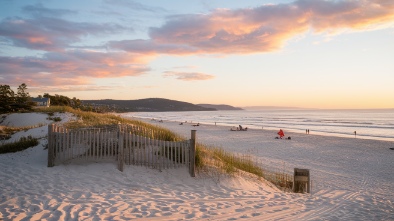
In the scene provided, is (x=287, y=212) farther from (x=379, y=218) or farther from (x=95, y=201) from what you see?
(x=95, y=201)

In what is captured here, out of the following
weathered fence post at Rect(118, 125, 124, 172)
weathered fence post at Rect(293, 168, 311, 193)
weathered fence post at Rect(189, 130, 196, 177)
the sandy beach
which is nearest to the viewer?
the sandy beach

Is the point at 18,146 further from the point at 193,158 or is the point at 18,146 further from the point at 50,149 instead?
the point at 193,158

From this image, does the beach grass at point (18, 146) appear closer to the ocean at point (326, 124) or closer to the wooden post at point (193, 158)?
the wooden post at point (193, 158)

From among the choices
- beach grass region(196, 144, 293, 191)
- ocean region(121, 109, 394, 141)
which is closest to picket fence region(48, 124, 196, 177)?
beach grass region(196, 144, 293, 191)

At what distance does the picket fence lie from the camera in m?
11.1

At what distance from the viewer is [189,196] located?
9141mm

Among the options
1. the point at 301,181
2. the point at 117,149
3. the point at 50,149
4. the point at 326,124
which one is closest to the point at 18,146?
→ the point at 50,149

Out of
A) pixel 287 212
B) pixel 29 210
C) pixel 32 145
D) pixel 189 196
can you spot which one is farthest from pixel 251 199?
pixel 32 145

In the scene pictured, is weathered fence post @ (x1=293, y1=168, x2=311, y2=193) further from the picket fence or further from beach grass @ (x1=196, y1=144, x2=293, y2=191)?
the picket fence

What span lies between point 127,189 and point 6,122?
23.9 m

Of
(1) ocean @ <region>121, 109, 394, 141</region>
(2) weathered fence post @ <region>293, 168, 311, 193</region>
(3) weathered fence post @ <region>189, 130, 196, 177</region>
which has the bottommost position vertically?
(1) ocean @ <region>121, 109, 394, 141</region>

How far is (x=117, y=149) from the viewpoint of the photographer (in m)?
11.4

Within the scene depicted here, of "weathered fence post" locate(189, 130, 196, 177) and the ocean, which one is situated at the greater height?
"weathered fence post" locate(189, 130, 196, 177)

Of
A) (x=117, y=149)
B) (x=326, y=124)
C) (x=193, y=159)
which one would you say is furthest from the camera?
(x=326, y=124)
